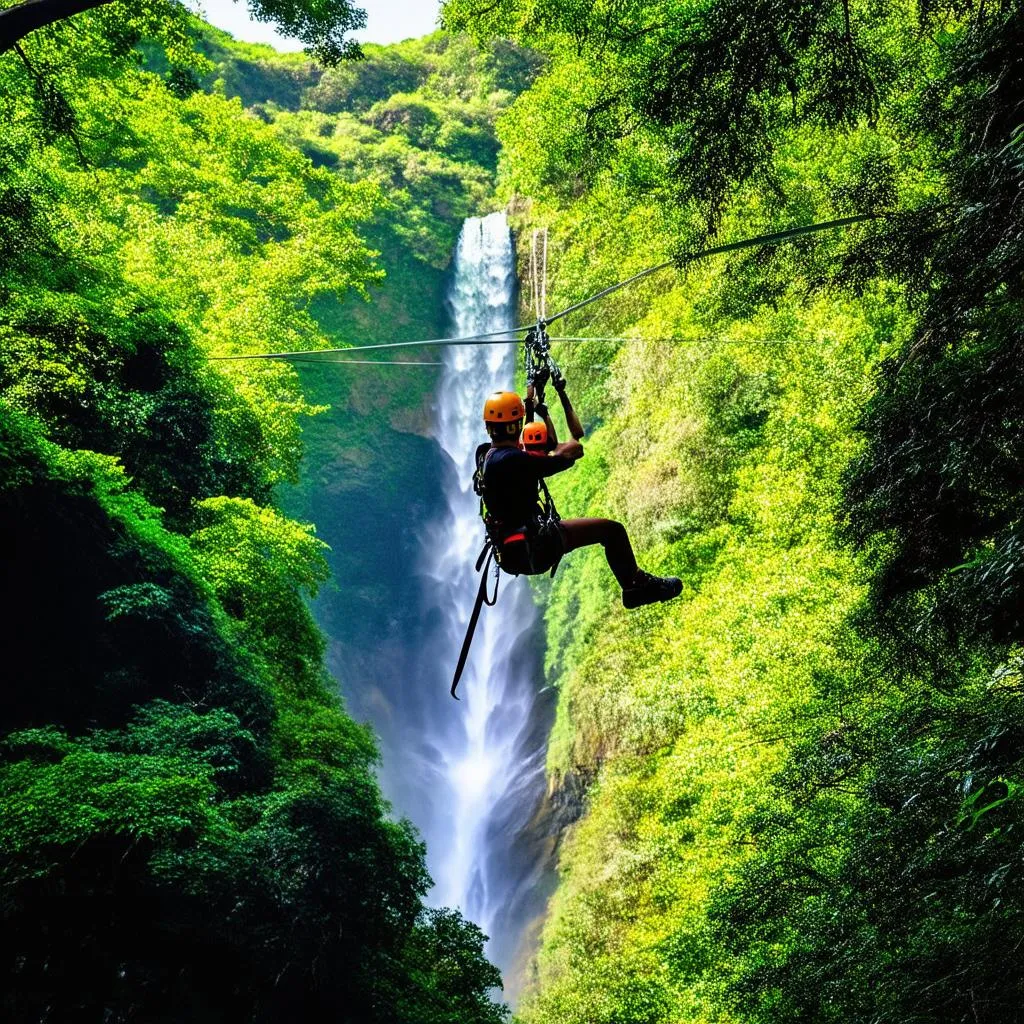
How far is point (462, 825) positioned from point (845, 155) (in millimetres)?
18624

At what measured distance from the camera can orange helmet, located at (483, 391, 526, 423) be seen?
17.0 ft

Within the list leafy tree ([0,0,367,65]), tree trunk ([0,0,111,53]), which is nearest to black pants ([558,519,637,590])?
tree trunk ([0,0,111,53])

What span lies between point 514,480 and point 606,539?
814mm

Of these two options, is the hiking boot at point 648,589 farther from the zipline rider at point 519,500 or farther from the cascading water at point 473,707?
the cascading water at point 473,707

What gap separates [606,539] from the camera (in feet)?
18.1

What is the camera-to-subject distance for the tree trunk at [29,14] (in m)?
5.22

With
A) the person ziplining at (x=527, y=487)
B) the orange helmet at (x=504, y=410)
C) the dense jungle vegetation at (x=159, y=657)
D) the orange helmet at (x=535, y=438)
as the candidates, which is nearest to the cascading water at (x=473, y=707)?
the dense jungle vegetation at (x=159, y=657)

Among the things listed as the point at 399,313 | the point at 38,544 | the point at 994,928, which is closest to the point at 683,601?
Answer: the point at 38,544

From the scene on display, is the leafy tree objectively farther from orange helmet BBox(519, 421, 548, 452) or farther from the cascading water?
the cascading water

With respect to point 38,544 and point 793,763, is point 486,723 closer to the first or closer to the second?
point 38,544

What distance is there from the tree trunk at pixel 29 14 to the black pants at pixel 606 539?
430 cm

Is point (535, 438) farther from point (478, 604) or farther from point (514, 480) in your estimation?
point (478, 604)

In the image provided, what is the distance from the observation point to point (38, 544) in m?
9.47

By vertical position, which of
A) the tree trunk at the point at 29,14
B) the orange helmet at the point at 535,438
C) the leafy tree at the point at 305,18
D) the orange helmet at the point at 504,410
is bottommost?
the orange helmet at the point at 535,438
